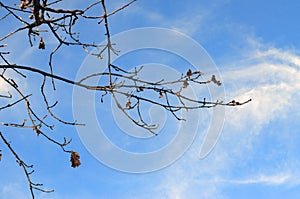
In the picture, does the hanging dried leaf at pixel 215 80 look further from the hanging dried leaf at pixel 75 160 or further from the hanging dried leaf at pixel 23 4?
the hanging dried leaf at pixel 23 4

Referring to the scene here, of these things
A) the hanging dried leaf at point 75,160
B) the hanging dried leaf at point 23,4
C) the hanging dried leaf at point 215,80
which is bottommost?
the hanging dried leaf at point 75,160

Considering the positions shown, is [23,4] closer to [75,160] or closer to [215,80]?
[75,160]

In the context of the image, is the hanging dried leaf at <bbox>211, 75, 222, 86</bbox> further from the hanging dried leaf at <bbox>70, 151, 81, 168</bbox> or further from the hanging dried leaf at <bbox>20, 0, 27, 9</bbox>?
the hanging dried leaf at <bbox>20, 0, 27, 9</bbox>

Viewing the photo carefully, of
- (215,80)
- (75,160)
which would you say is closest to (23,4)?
(75,160)

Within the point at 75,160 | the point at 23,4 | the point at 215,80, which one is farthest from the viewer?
the point at 215,80

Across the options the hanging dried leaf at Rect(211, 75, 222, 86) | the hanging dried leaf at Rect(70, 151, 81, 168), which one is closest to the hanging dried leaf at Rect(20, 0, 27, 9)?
the hanging dried leaf at Rect(70, 151, 81, 168)

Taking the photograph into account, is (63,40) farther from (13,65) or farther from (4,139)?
(4,139)

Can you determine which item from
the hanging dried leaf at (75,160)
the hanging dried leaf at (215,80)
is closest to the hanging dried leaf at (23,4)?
the hanging dried leaf at (75,160)

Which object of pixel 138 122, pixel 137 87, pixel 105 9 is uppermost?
pixel 105 9

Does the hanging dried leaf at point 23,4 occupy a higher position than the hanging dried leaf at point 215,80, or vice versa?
the hanging dried leaf at point 23,4

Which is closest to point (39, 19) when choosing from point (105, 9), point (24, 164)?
point (105, 9)

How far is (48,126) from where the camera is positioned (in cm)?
276

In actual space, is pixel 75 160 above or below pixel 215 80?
below

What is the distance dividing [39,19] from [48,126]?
87 centimetres
